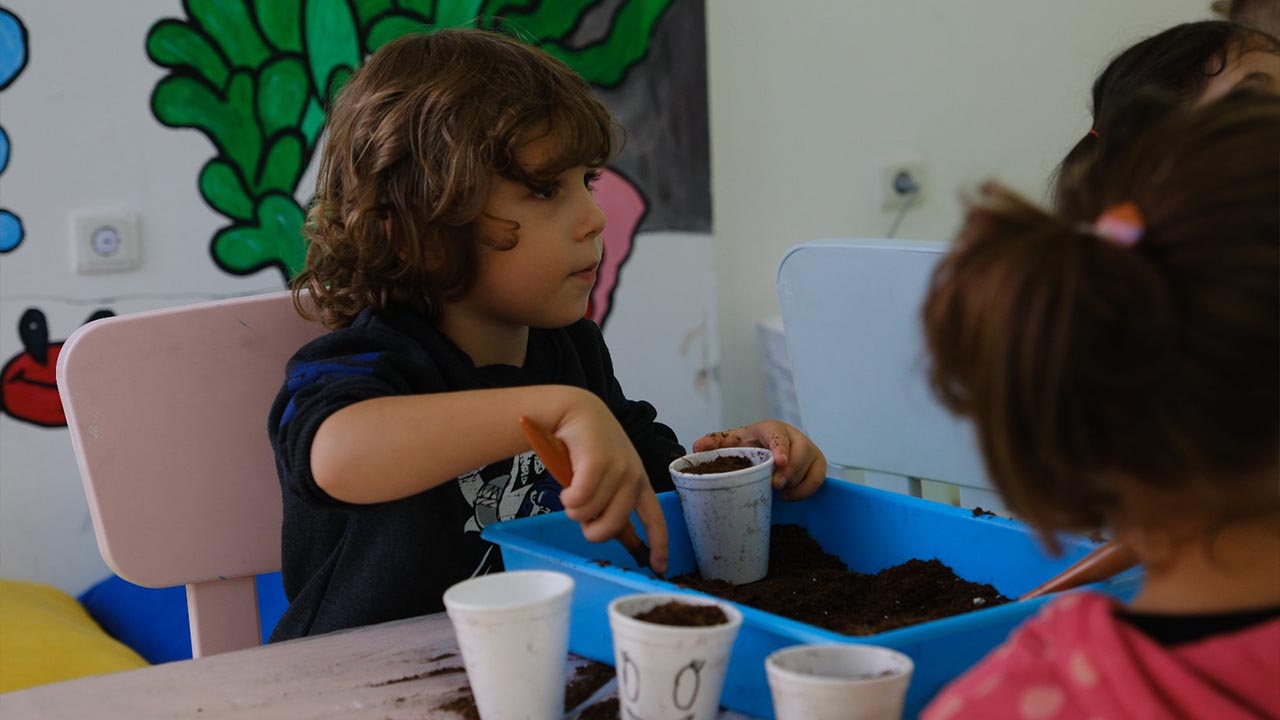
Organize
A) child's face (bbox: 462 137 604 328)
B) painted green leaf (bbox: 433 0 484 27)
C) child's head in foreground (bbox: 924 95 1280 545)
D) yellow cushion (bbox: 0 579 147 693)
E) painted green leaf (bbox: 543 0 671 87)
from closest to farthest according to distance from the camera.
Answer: child's head in foreground (bbox: 924 95 1280 545)
child's face (bbox: 462 137 604 328)
yellow cushion (bbox: 0 579 147 693)
painted green leaf (bbox: 433 0 484 27)
painted green leaf (bbox: 543 0 671 87)

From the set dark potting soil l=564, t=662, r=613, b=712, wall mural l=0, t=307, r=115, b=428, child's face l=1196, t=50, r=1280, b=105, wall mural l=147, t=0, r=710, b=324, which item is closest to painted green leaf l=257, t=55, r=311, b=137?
wall mural l=147, t=0, r=710, b=324

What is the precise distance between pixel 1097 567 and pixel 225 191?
1.63 m

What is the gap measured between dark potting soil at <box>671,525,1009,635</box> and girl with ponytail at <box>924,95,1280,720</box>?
0.26 metres

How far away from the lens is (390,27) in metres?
2.10

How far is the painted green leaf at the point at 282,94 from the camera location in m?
2.01

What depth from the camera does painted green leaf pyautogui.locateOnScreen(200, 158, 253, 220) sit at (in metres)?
1.98

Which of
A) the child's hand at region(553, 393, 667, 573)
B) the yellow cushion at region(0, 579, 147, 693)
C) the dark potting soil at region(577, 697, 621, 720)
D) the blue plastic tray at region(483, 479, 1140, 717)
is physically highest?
the child's hand at region(553, 393, 667, 573)

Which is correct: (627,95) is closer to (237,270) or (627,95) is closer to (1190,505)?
(237,270)

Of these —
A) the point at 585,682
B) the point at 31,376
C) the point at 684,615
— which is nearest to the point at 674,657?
the point at 684,615

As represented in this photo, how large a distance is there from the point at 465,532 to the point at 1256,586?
0.69m

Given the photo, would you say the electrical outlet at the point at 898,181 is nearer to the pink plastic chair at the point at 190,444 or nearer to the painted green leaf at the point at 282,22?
the painted green leaf at the point at 282,22

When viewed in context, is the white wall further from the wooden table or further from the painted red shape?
the wooden table

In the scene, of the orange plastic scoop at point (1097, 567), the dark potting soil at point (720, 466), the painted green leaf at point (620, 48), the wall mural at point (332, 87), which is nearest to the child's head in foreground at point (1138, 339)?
the orange plastic scoop at point (1097, 567)

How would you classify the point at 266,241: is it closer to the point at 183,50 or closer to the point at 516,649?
the point at 183,50
